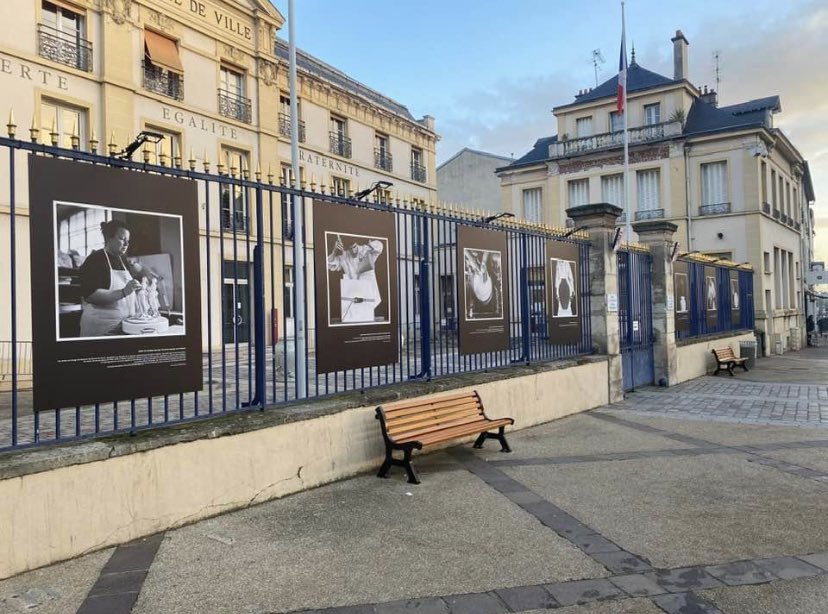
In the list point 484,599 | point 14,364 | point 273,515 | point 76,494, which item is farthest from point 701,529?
point 14,364

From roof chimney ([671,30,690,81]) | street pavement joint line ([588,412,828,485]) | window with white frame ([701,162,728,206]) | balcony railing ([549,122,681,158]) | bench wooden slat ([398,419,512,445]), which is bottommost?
street pavement joint line ([588,412,828,485])

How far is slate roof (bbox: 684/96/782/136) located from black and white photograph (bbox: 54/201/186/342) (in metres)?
27.0

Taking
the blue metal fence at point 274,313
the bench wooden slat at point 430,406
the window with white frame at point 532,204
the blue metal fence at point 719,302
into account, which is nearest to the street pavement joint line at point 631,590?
the blue metal fence at point 274,313

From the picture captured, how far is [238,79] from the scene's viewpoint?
22.2 metres

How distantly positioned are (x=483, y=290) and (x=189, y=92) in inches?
636

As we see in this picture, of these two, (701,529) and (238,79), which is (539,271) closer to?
(701,529)

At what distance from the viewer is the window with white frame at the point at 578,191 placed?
3055 centimetres

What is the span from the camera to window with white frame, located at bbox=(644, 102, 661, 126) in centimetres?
2883

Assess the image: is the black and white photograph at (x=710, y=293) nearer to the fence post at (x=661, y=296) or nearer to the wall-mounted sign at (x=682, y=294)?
the wall-mounted sign at (x=682, y=294)

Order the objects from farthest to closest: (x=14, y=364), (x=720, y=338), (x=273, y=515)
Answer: (x=720, y=338) → (x=273, y=515) → (x=14, y=364)

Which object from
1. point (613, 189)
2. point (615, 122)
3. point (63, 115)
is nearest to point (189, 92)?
point (63, 115)

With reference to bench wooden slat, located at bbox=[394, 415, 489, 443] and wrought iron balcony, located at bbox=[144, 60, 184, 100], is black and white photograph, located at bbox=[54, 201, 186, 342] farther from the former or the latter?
wrought iron balcony, located at bbox=[144, 60, 184, 100]

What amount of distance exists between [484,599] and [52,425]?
21.0ft

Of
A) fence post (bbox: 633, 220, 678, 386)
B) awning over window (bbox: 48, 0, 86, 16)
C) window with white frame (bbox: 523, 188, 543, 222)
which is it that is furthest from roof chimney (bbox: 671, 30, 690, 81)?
awning over window (bbox: 48, 0, 86, 16)
